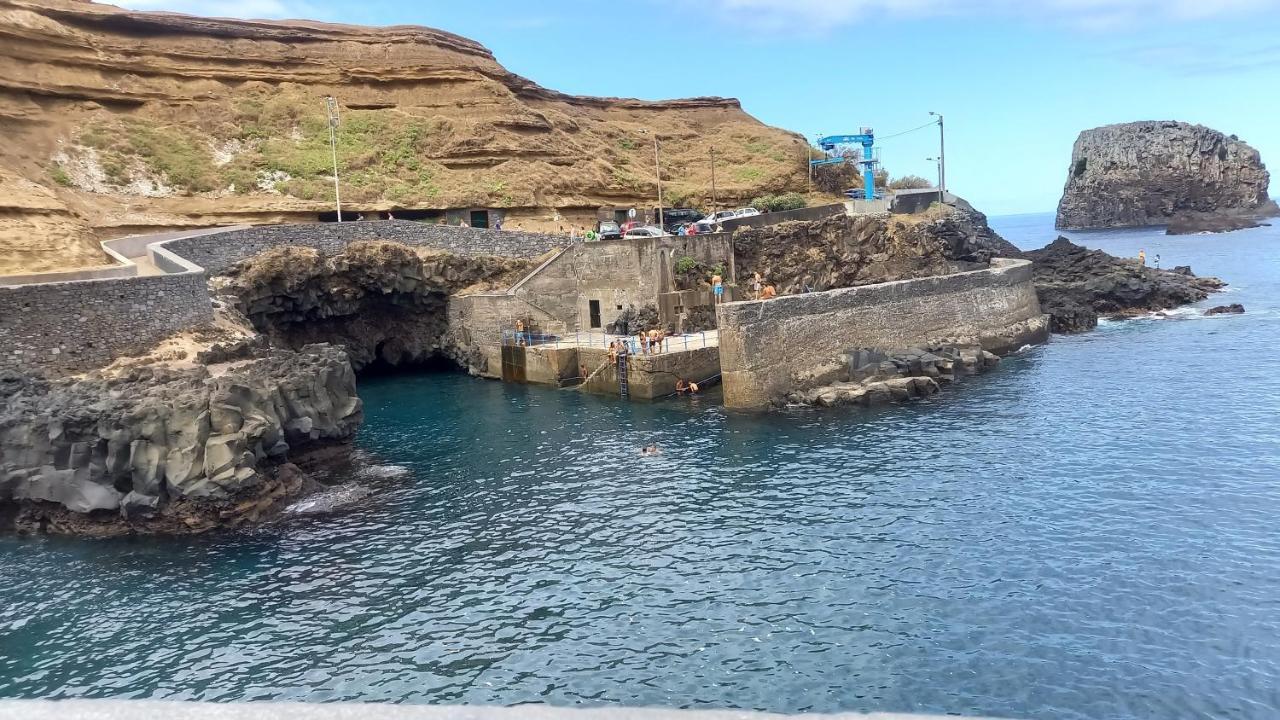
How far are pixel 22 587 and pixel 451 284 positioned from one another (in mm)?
28567

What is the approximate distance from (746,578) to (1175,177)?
491 feet

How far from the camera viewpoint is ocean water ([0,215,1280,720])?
14039mm

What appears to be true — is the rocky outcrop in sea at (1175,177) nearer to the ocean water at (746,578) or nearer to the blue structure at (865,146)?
the blue structure at (865,146)

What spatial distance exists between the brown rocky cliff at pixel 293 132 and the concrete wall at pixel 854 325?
25494 mm

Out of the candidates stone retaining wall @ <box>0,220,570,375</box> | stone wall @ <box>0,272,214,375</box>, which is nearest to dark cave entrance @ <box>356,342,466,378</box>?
stone retaining wall @ <box>0,220,570,375</box>

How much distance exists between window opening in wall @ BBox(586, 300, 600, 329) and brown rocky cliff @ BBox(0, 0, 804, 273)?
14271 millimetres

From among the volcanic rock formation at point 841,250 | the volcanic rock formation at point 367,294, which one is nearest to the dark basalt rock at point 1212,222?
the volcanic rock formation at point 841,250

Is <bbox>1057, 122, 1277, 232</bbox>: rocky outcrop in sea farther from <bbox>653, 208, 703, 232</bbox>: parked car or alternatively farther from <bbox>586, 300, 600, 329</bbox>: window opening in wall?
<bbox>586, 300, 600, 329</bbox>: window opening in wall

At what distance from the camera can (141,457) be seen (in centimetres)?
2130

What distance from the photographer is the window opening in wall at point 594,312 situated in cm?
4356

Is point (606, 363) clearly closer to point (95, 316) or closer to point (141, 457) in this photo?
point (95, 316)

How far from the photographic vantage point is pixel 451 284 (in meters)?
45.5

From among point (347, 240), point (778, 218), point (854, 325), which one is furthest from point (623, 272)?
point (347, 240)

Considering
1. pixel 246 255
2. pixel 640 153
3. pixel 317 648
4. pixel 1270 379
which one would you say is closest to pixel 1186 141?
pixel 640 153
